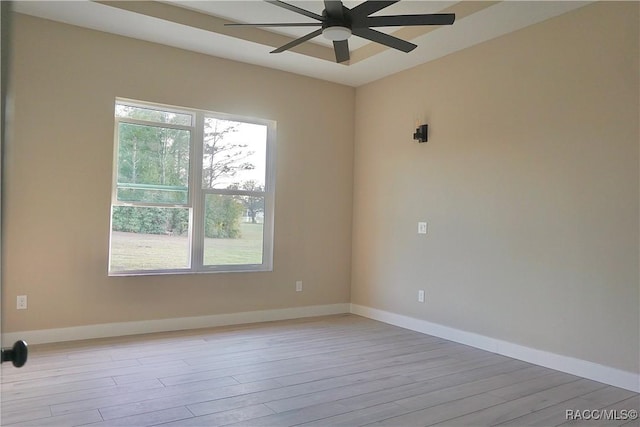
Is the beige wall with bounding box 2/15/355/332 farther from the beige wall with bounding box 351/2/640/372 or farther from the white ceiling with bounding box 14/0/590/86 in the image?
the beige wall with bounding box 351/2/640/372

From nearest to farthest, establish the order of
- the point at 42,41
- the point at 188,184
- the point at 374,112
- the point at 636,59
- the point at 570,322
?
the point at 636,59, the point at 570,322, the point at 42,41, the point at 188,184, the point at 374,112

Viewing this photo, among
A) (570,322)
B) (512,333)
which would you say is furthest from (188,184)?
(570,322)

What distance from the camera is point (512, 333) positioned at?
3766 millimetres

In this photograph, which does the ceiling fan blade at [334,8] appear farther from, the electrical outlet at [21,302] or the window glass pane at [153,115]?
the electrical outlet at [21,302]

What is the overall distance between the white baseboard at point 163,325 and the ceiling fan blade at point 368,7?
3.24 meters

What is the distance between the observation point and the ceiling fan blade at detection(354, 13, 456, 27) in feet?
8.50

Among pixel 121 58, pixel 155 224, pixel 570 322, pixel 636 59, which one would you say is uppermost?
pixel 121 58

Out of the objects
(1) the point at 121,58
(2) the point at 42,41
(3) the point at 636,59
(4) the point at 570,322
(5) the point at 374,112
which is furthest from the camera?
(5) the point at 374,112

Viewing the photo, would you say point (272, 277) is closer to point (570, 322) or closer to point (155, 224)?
point (155, 224)

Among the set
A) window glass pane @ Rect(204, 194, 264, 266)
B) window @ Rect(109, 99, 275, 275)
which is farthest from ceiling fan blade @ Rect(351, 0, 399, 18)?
window glass pane @ Rect(204, 194, 264, 266)

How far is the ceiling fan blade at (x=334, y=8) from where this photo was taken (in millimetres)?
2480

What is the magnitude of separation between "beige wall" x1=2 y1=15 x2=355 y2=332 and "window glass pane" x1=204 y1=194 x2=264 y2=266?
0.20 meters

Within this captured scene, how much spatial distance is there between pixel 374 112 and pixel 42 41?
336cm

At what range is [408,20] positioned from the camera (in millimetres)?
2617
